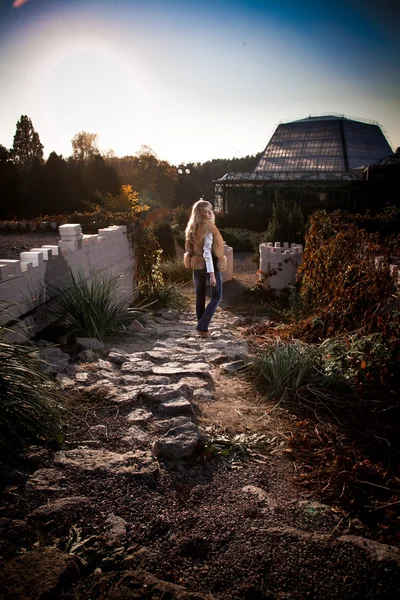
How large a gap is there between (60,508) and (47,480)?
0.82 feet

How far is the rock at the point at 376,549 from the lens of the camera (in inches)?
71.5

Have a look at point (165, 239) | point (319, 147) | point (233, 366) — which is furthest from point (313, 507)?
point (319, 147)

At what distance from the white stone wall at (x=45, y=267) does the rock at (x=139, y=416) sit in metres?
1.14

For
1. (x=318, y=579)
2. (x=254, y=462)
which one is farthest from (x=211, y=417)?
(x=318, y=579)

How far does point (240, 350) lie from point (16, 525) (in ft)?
11.7

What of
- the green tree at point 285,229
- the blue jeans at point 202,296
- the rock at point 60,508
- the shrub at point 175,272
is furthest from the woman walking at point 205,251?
the green tree at point 285,229

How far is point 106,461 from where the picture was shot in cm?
248

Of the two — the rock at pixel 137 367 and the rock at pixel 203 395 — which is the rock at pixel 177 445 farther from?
the rock at pixel 137 367

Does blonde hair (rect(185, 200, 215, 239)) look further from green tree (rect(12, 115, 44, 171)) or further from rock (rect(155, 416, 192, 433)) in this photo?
green tree (rect(12, 115, 44, 171))

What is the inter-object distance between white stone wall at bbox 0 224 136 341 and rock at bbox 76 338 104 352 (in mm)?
543

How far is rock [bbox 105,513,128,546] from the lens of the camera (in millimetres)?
1913

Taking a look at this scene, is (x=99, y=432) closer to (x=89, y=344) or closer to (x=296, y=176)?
(x=89, y=344)

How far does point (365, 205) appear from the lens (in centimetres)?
2502

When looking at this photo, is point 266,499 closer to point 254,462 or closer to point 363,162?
point 254,462
